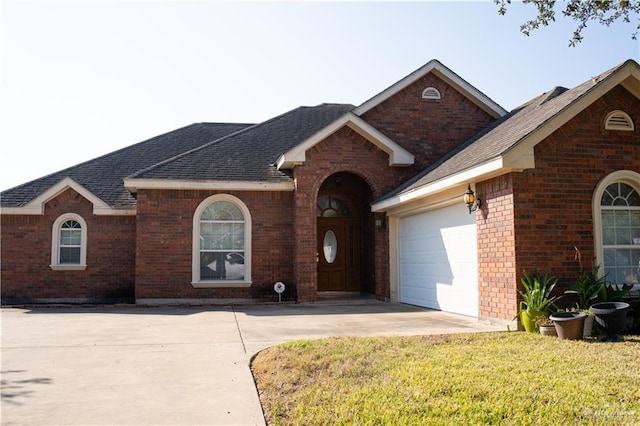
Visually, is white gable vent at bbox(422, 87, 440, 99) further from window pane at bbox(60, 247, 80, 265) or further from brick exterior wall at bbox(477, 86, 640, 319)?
window pane at bbox(60, 247, 80, 265)

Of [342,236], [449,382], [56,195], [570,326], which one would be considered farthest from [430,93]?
[449,382]

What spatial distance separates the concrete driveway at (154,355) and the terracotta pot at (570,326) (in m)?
1.63

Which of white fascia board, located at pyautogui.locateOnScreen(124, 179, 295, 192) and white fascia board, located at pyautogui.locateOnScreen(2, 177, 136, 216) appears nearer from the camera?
white fascia board, located at pyautogui.locateOnScreen(124, 179, 295, 192)

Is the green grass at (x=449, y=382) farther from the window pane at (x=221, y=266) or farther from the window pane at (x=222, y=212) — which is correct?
the window pane at (x=222, y=212)

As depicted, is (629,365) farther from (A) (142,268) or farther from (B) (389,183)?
(A) (142,268)

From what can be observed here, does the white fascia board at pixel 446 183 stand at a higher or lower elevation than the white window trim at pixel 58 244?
higher

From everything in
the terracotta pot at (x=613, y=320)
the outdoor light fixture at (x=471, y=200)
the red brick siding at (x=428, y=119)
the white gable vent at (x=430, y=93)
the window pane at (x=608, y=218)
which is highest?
the white gable vent at (x=430, y=93)

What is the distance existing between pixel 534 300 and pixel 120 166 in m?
14.9

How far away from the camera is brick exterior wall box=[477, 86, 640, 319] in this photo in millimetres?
9219

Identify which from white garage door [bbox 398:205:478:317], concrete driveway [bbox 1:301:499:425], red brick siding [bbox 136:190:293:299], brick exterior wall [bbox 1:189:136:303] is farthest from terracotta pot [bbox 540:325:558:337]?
brick exterior wall [bbox 1:189:136:303]

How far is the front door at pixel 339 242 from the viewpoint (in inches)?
680

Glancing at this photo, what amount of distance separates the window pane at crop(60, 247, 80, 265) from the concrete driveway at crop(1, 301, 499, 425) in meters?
2.91

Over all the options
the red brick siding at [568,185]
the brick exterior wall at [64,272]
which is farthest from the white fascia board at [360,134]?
the red brick siding at [568,185]

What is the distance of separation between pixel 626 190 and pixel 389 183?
6.50 metres
